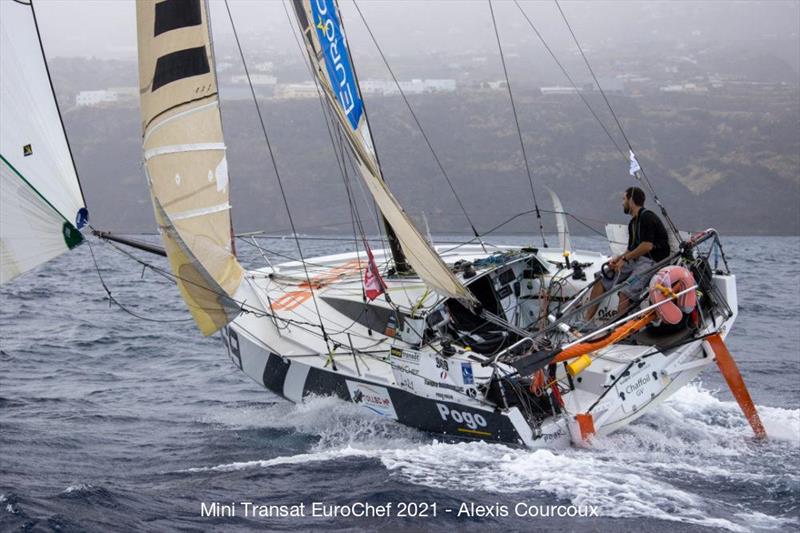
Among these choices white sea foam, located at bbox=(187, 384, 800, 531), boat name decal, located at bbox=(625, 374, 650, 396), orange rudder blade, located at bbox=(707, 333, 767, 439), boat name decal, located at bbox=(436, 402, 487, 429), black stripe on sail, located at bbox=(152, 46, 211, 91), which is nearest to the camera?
white sea foam, located at bbox=(187, 384, 800, 531)

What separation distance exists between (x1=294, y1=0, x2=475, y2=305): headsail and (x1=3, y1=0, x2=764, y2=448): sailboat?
0.05 ft

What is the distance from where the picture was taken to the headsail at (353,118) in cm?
733

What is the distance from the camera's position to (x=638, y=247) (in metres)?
7.76

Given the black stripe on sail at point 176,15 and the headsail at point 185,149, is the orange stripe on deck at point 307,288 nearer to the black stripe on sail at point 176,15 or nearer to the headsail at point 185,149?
the headsail at point 185,149

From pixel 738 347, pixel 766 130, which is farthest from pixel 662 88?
pixel 738 347

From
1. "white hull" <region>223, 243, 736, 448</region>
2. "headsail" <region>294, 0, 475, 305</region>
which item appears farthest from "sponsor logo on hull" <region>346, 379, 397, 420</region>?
"headsail" <region>294, 0, 475, 305</region>

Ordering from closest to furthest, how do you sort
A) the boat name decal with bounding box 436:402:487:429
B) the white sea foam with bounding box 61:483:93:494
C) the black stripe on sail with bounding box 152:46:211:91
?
the white sea foam with bounding box 61:483:93:494 → the boat name decal with bounding box 436:402:487:429 → the black stripe on sail with bounding box 152:46:211:91

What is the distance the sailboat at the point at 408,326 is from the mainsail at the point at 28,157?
11.8 inches

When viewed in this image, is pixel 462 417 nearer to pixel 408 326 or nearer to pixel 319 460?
pixel 319 460

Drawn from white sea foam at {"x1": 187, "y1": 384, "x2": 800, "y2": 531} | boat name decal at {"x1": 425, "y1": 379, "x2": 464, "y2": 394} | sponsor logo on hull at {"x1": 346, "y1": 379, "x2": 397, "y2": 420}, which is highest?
boat name decal at {"x1": 425, "y1": 379, "x2": 464, "y2": 394}

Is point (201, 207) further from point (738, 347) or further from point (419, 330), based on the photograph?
point (738, 347)

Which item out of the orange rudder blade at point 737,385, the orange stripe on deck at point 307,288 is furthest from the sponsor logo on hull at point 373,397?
the orange rudder blade at point 737,385

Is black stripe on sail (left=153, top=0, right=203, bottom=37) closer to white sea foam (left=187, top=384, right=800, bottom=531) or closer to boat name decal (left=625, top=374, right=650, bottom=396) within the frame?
white sea foam (left=187, top=384, right=800, bottom=531)

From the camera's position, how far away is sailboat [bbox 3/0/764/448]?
7004mm
